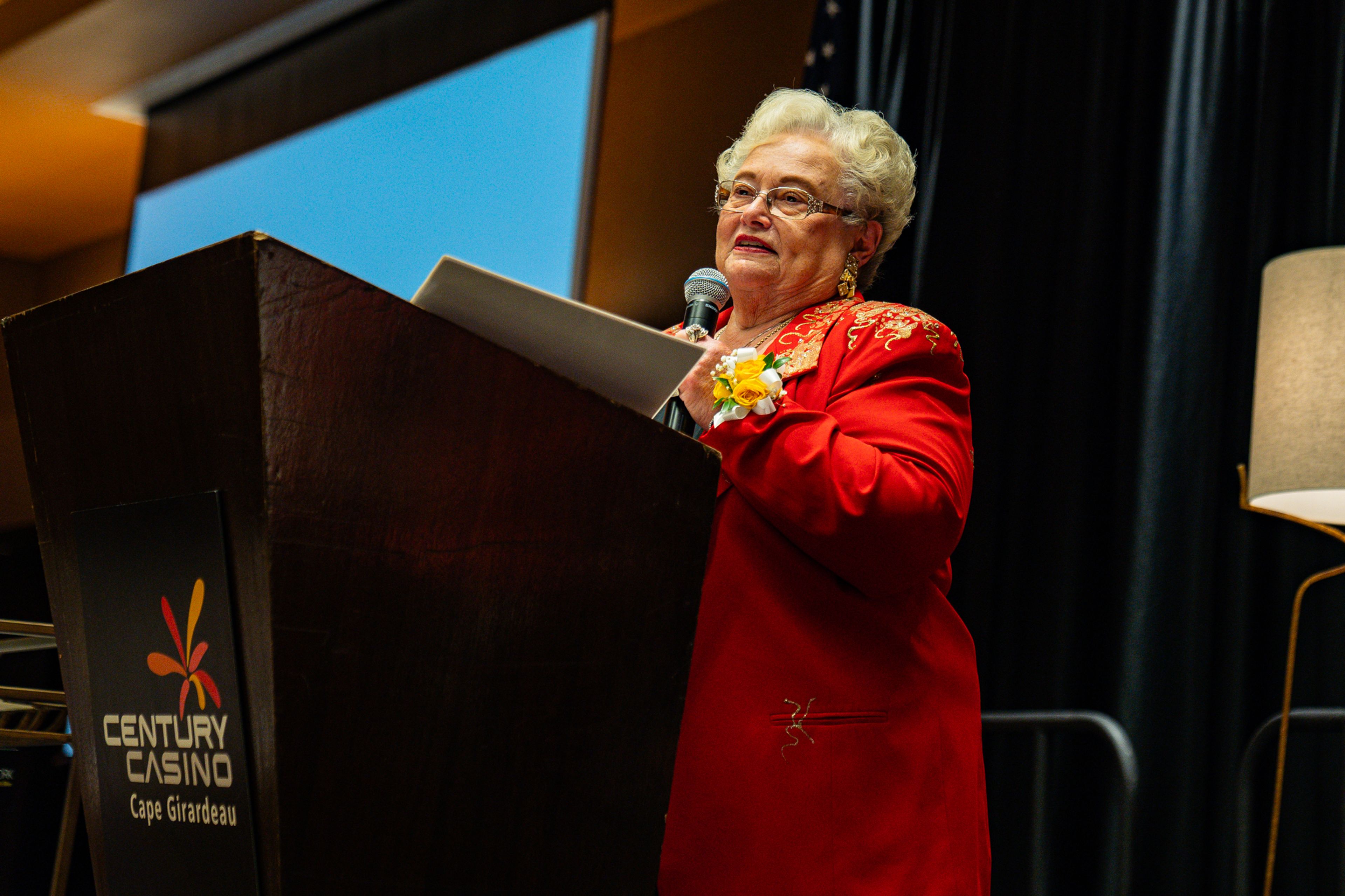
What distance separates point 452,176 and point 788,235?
9.78 ft

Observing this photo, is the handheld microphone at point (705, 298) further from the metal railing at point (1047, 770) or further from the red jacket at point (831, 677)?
the metal railing at point (1047, 770)

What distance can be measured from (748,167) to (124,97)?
4916mm

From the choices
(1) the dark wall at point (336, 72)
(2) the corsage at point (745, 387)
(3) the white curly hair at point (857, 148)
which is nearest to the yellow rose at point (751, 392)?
(2) the corsage at point (745, 387)

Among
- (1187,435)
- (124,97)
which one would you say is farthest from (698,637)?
(124,97)

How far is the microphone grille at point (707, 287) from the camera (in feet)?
4.87

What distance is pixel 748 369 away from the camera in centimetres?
120

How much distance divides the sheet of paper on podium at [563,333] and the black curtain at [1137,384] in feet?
6.05

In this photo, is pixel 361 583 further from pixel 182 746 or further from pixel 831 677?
pixel 831 677

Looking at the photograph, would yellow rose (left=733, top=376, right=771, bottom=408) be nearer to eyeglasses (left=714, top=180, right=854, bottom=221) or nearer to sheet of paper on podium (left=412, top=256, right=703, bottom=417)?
sheet of paper on podium (left=412, top=256, right=703, bottom=417)

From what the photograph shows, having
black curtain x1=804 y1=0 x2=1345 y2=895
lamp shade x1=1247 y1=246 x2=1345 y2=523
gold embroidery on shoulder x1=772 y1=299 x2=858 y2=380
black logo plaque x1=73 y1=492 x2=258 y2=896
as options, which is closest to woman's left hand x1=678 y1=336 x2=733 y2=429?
gold embroidery on shoulder x1=772 y1=299 x2=858 y2=380

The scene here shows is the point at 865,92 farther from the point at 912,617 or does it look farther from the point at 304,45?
the point at 304,45

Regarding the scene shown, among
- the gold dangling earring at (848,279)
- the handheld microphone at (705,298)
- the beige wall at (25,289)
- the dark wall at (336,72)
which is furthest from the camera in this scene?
the beige wall at (25,289)

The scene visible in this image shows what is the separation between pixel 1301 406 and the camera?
207 cm

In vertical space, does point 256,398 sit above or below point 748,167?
below
